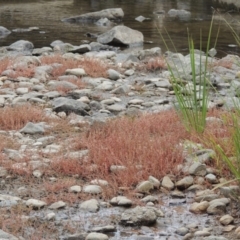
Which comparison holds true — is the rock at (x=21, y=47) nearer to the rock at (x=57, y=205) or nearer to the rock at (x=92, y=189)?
the rock at (x=92, y=189)

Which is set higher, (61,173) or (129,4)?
(61,173)

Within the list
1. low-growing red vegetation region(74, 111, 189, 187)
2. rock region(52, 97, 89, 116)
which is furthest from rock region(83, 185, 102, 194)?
rock region(52, 97, 89, 116)

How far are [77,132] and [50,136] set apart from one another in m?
0.41

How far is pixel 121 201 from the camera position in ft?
17.6

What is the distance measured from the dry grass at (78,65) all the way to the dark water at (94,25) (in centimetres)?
262

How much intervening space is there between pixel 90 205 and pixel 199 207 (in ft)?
3.11

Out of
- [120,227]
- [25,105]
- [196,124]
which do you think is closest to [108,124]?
[196,124]

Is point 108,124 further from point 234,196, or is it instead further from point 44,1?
point 44,1

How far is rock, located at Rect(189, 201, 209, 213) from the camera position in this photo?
523 cm

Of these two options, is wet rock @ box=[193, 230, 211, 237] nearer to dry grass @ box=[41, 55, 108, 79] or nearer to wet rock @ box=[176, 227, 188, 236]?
wet rock @ box=[176, 227, 188, 236]

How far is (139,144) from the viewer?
6387 millimetres

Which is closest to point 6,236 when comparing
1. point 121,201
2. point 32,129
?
point 121,201

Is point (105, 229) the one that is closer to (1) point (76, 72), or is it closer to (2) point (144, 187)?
(2) point (144, 187)

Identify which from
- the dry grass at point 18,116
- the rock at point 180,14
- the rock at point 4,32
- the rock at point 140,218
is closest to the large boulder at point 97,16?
the rock at point 180,14
